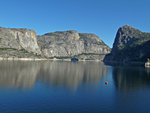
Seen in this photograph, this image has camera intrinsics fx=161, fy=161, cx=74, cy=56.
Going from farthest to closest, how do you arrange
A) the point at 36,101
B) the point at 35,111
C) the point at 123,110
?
the point at 36,101
the point at 123,110
the point at 35,111

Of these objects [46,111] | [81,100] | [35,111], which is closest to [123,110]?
[81,100]

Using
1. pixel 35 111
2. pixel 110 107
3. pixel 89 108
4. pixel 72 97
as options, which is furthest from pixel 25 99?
pixel 110 107

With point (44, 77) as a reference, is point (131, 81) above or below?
below

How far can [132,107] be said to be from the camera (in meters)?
33.7

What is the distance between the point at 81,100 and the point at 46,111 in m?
10.4

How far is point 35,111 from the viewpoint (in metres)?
29.4

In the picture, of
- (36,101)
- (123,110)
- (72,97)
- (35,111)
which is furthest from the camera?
(72,97)

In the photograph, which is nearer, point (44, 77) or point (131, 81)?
point (131, 81)

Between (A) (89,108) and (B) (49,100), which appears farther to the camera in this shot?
(B) (49,100)

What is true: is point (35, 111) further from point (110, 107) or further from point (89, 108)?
point (110, 107)

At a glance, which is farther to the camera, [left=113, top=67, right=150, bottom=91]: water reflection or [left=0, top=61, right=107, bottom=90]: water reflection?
[left=113, top=67, right=150, bottom=91]: water reflection

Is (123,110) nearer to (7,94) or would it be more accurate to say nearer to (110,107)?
(110,107)

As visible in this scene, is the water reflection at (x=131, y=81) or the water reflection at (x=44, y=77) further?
the water reflection at (x=131, y=81)

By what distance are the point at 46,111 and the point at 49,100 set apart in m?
7.04
